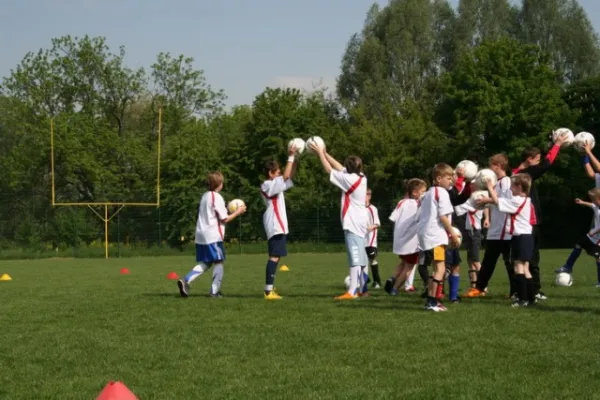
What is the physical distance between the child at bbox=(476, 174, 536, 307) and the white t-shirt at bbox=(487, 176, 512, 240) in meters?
0.74

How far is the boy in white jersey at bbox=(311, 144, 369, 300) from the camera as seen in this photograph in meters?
11.5

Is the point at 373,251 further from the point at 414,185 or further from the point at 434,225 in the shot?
the point at 434,225

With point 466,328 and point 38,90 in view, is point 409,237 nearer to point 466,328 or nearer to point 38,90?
point 466,328

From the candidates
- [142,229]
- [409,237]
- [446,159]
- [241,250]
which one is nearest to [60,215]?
[142,229]

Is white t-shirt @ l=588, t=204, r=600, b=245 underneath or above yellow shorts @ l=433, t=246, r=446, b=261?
above

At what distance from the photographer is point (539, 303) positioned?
11.0 m

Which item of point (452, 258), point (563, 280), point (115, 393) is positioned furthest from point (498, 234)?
point (115, 393)

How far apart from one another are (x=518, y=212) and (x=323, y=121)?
41.4m

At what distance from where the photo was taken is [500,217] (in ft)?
38.3

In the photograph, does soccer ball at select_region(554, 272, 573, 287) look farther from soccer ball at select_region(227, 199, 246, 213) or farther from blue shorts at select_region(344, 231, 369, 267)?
soccer ball at select_region(227, 199, 246, 213)

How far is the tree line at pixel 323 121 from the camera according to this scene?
4097cm

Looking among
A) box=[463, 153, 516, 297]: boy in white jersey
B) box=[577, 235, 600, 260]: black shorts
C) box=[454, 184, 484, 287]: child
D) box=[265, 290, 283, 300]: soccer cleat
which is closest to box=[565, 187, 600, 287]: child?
box=[577, 235, 600, 260]: black shorts

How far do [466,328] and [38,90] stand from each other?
49.0 m

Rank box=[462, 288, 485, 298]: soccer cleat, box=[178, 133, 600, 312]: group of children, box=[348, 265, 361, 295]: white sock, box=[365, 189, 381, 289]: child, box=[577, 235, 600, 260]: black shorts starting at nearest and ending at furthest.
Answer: box=[178, 133, 600, 312]: group of children → box=[348, 265, 361, 295]: white sock → box=[462, 288, 485, 298]: soccer cleat → box=[365, 189, 381, 289]: child → box=[577, 235, 600, 260]: black shorts
